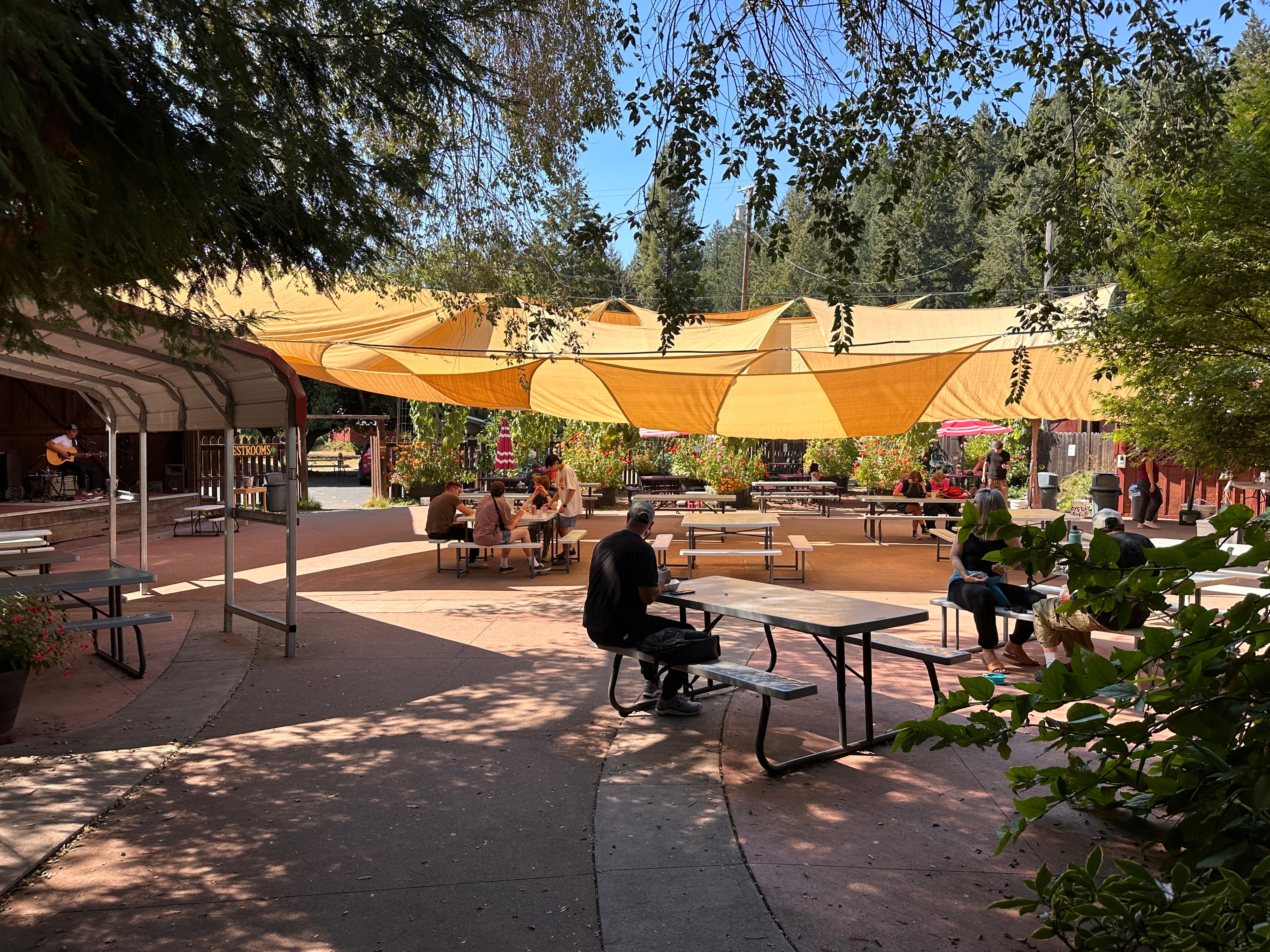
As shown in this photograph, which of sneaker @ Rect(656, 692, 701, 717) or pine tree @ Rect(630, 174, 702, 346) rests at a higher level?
pine tree @ Rect(630, 174, 702, 346)

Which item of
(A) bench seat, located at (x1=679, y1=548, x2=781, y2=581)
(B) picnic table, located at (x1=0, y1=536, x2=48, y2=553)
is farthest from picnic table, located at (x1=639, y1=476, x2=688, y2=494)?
(B) picnic table, located at (x1=0, y1=536, x2=48, y2=553)

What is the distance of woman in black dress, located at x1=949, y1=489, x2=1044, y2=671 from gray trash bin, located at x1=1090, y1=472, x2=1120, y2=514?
9.78 meters

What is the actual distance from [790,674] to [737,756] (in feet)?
5.62

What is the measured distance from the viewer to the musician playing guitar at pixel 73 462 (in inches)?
652

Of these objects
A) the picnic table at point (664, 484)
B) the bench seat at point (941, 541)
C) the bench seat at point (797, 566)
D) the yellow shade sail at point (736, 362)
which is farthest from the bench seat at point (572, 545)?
the picnic table at point (664, 484)

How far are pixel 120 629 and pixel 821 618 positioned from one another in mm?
5146

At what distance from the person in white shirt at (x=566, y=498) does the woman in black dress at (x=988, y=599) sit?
6.33 meters

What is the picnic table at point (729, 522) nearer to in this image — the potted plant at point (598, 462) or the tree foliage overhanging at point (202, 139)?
the tree foliage overhanging at point (202, 139)

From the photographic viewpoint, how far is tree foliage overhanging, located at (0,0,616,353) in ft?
8.38

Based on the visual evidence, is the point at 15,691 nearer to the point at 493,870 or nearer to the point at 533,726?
the point at 533,726

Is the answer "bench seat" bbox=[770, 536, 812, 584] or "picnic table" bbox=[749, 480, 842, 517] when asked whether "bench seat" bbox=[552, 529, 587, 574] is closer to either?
"bench seat" bbox=[770, 536, 812, 584]

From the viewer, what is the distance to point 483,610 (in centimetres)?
886

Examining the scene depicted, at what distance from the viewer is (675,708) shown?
5.39 m

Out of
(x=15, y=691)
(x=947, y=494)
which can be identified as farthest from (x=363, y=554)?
(x=947, y=494)
